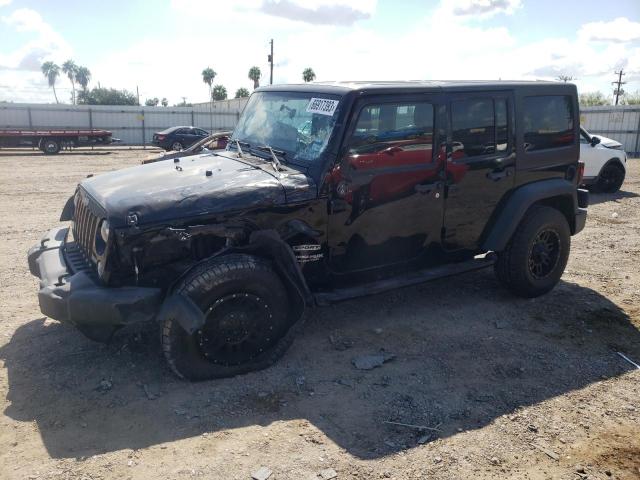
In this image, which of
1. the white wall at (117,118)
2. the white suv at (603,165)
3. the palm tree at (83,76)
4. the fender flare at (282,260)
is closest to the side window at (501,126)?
the fender flare at (282,260)

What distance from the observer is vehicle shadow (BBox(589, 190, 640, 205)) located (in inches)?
449

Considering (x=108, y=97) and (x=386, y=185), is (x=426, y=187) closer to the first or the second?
(x=386, y=185)

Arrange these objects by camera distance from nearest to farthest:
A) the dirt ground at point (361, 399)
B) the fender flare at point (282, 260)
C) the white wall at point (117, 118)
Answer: the dirt ground at point (361, 399)
the fender flare at point (282, 260)
the white wall at point (117, 118)

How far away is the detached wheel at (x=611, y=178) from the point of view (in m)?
12.0

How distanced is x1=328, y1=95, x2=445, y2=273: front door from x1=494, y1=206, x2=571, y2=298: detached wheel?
103cm

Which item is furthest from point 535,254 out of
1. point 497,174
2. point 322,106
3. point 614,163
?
point 614,163

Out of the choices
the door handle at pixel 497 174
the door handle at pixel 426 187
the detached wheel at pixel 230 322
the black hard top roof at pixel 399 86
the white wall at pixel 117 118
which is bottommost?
the detached wheel at pixel 230 322

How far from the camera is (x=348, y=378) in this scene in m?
4.09

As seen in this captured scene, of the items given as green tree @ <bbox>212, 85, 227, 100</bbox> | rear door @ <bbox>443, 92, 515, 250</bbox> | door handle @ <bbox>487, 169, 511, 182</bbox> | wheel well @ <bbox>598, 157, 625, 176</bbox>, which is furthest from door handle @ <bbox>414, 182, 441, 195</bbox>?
green tree @ <bbox>212, 85, 227, 100</bbox>

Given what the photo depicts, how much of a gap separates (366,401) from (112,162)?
19.7 m

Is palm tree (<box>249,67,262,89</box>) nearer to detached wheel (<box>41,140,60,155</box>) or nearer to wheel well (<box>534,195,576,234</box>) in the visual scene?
detached wheel (<box>41,140,60,155</box>)

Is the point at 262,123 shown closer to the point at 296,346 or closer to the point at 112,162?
the point at 296,346

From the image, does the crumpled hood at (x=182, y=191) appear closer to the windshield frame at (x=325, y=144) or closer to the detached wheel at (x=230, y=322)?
the windshield frame at (x=325, y=144)

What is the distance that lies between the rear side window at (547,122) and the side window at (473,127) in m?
0.47
